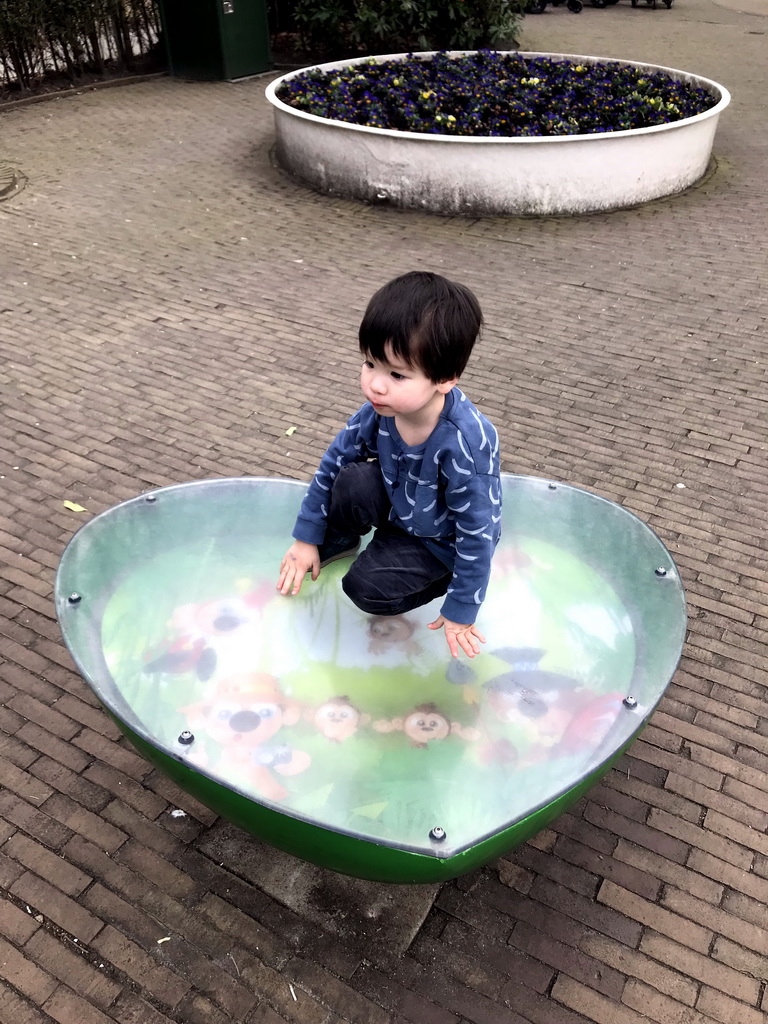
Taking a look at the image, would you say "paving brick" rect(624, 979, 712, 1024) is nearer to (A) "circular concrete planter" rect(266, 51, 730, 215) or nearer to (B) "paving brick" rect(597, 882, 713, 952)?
(B) "paving brick" rect(597, 882, 713, 952)

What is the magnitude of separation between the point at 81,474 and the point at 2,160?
22.1ft

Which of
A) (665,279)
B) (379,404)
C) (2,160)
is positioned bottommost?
(665,279)

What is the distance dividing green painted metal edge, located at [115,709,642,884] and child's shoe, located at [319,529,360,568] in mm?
944

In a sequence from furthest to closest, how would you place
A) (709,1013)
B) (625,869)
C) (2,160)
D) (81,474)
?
(2,160) → (81,474) → (625,869) → (709,1013)

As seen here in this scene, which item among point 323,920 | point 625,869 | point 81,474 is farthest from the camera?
point 81,474

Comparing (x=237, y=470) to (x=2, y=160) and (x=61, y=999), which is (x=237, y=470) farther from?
(x=2, y=160)

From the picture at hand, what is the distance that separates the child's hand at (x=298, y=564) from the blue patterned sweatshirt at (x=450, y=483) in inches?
13.7

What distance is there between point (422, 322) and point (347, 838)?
131cm

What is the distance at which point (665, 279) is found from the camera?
687 centimetres

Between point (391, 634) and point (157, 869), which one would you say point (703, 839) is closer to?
point (391, 634)

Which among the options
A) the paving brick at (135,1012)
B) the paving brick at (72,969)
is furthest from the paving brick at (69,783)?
the paving brick at (135,1012)

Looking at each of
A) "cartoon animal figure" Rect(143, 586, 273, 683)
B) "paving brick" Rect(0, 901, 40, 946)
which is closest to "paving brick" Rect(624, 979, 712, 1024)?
"cartoon animal figure" Rect(143, 586, 273, 683)

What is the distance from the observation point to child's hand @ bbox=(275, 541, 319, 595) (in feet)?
9.33

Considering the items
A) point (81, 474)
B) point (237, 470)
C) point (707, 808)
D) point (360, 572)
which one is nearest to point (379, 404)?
point (360, 572)
